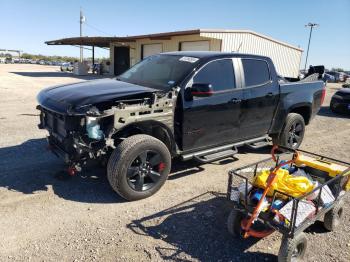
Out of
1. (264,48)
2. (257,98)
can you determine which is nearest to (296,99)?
(257,98)

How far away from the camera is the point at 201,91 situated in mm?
4215

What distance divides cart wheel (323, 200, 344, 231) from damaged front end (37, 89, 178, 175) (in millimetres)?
2219

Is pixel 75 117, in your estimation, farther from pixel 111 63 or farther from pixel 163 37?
pixel 111 63

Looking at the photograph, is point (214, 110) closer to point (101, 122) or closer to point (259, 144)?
point (259, 144)

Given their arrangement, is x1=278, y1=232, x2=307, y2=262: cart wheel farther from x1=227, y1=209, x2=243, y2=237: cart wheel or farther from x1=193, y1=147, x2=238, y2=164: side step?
x1=193, y1=147, x2=238, y2=164: side step

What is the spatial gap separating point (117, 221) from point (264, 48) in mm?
21965

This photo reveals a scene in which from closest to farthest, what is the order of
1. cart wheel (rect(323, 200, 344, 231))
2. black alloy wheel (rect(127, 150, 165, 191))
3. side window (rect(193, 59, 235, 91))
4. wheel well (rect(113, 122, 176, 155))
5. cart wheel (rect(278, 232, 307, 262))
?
cart wheel (rect(278, 232, 307, 262))
cart wheel (rect(323, 200, 344, 231))
black alloy wheel (rect(127, 150, 165, 191))
wheel well (rect(113, 122, 176, 155))
side window (rect(193, 59, 235, 91))

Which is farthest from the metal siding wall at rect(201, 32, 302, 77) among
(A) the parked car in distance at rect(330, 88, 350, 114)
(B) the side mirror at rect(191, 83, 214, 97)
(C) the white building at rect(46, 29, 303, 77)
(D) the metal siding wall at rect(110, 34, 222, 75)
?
(B) the side mirror at rect(191, 83, 214, 97)

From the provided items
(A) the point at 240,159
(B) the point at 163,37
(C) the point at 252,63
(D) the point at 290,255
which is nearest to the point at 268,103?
(C) the point at 252,63

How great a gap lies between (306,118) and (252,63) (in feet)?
7.07

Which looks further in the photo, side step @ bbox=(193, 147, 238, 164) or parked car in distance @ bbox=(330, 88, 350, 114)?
parked car in distance @ bbox=(330, 88, 350, 114)

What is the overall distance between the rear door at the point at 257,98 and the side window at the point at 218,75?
0.97ft

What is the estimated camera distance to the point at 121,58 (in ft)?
103

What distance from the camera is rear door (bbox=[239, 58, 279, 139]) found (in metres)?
5.15
